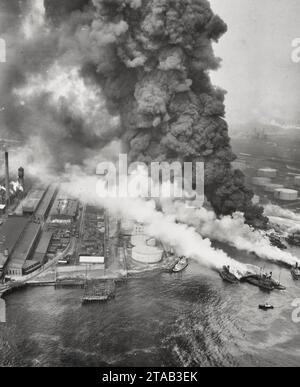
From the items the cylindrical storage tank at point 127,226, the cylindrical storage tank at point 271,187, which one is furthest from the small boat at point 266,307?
the cylindrical storage tank at point 271,187

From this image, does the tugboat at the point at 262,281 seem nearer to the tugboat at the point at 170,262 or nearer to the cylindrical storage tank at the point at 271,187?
the tugboat at the point at 170,262

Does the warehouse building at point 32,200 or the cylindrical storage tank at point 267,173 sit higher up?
the cylindrical storage tank at point 267,173

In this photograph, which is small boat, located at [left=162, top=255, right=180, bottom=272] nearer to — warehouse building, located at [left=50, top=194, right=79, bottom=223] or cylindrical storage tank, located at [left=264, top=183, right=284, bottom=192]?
warehouse building, located at [left=50, top=194, right=79, bottom=223]

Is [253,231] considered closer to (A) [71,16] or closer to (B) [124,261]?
(B) [124,261]

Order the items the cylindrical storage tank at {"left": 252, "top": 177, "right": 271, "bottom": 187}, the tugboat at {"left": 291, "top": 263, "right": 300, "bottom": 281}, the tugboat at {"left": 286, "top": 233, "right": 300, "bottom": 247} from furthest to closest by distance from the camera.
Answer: the cylindrical storage tank at {"left": 252, "top": 177, "right": 271, "bottom": 187} → the tugboat at {"left": 286, "top": 233, "right": 300, "bottom": 247} → the tugboat at {"left": 291, "top": 263, "right": 300, "bottom": 281}

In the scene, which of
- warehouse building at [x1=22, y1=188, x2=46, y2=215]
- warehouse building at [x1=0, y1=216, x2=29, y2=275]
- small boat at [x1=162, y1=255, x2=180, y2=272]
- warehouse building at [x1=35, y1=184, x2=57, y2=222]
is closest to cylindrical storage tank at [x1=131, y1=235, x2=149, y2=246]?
small boat at [x1=162, y1=255, x2=180, y2=272]
